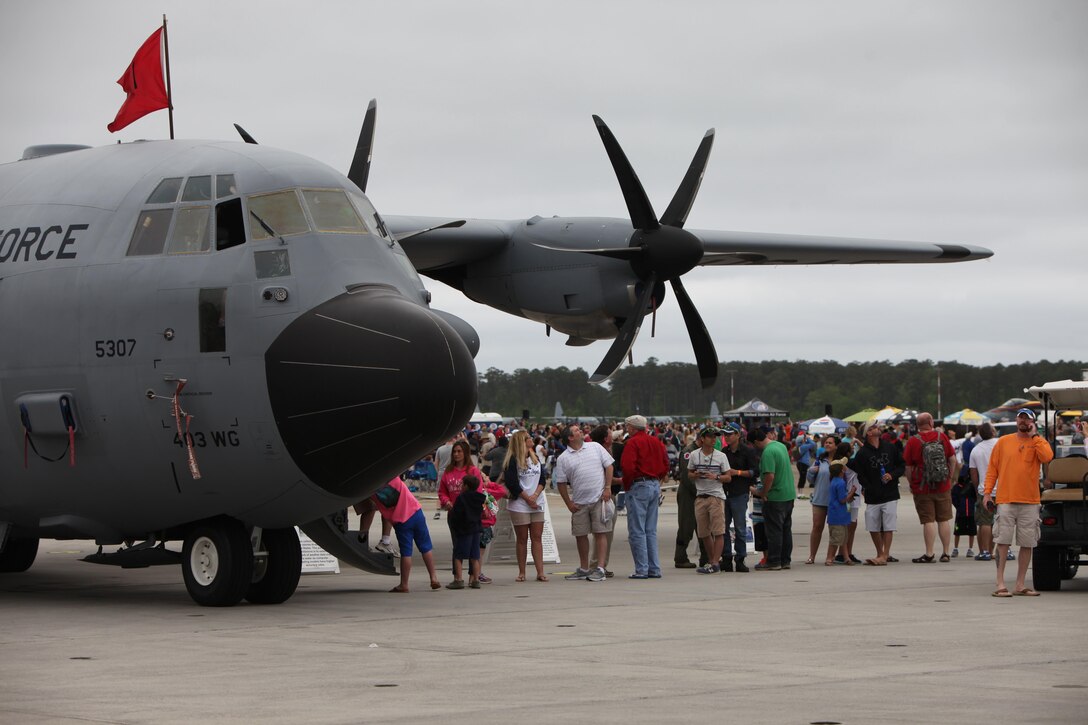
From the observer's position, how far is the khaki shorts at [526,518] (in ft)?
49.7

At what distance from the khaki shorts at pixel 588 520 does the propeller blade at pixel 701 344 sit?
4679mm

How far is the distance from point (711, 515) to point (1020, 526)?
3.94 m

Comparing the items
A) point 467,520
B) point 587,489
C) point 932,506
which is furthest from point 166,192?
point 932,506

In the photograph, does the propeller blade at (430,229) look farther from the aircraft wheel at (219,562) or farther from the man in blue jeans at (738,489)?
the man in blue jeans at (738,489)

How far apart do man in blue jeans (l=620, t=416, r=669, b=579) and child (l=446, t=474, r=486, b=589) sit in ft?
6.34

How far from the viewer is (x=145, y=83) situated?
14492 mm

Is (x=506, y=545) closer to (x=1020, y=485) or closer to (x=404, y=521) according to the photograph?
(x=404, y=521)

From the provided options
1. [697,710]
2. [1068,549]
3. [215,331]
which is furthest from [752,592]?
[697,710]

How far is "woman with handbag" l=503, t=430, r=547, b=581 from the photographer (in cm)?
1484

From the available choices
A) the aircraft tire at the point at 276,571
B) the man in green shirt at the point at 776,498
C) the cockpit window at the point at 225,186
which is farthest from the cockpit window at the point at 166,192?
the man in green shirt at the point at 776,498

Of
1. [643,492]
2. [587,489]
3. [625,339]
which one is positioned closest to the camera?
[587,489]

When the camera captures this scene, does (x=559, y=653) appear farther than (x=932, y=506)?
No

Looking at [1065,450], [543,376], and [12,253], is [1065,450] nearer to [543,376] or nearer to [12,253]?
[12,253]

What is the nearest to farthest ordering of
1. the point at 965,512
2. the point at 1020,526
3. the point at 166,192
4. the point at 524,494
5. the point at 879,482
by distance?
the point at 166,192 → the point at 1020,526 → the point at 524,494 → the point at 879,482 → the point at 965,512
